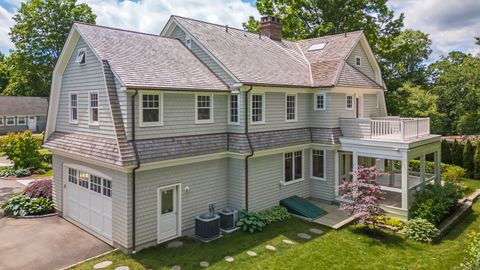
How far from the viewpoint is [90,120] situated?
12555mm

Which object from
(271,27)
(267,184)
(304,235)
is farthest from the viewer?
(271,27)

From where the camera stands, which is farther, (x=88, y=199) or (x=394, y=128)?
(x=394, y=128)

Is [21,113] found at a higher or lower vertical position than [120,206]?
higher

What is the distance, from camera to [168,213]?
12.2 m

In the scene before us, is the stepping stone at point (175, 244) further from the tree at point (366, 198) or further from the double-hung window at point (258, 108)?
the tree at point (366, 198)

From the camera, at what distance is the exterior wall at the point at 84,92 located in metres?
11.7

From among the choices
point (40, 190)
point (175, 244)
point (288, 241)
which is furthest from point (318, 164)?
point (40, 190)

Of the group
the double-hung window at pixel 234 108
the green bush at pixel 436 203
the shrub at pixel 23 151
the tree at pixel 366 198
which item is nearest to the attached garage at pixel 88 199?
the double-hung window at pixel 234 108

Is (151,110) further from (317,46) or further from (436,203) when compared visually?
(317,46)

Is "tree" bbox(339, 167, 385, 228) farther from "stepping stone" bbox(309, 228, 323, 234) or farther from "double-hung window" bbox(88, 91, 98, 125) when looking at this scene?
"double-hung window" bbox(88, 91, 98, 125)

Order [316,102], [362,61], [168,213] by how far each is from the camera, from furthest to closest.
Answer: [362,61] < [316,102] < [168,213]

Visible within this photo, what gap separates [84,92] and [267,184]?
8.24 metres

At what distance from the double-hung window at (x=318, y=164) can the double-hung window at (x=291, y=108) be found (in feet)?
7.10

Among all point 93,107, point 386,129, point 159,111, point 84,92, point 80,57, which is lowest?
point 386,129
